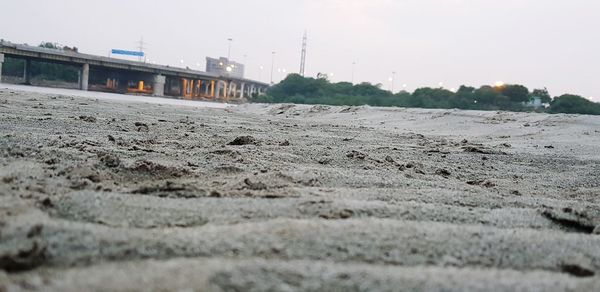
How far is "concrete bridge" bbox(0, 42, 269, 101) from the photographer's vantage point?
4288 cm

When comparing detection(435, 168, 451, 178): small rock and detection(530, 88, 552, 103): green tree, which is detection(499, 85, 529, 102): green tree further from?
detection(435, 168, 451, 178): small rock

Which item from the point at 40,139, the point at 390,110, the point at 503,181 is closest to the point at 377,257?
the point at 503,181

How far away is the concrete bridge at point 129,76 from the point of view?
141 ft

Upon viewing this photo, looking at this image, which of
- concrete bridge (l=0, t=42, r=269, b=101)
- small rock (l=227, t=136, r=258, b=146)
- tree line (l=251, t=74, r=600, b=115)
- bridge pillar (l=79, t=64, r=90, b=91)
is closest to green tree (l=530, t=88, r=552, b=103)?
tree line (l=251, t=74, r=600, b=115)

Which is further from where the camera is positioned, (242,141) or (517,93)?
(517,93)

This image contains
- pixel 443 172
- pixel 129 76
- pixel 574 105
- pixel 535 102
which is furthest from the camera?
pixel 129 76

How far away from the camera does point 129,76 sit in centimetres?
5678

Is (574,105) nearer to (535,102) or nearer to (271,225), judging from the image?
(535,102)

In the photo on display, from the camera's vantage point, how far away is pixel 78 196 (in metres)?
1.86

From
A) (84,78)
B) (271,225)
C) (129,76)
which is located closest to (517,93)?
(271,225)

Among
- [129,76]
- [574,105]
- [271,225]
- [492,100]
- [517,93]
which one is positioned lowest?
[271,225]

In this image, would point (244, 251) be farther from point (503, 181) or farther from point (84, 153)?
point (503, 181)

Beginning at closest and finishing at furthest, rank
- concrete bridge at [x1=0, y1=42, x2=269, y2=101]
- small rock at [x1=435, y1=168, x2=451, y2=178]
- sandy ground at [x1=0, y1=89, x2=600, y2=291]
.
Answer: sandy ground at [x1=0, y1=89, x2=600, y2=291], small rock at [x1=435, y1=168, x2=451, y2=178], concrete bridge at [x1=0, y1=42, x2=269, y2=101]

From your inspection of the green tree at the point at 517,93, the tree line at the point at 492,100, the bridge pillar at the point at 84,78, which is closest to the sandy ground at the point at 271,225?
the tree line at the point at 492,100
